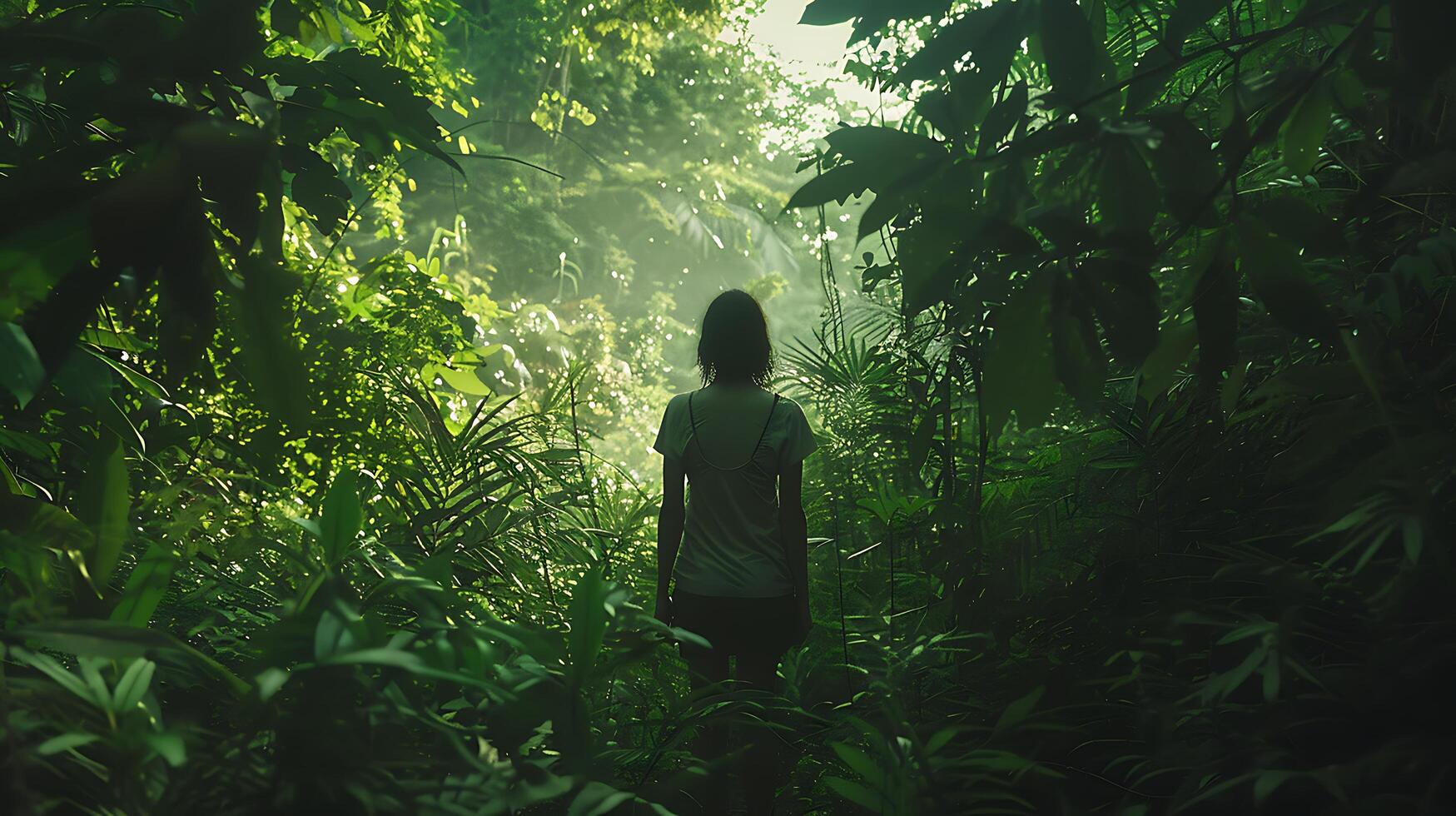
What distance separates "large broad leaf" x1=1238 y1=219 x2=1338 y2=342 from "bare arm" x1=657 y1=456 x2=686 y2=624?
173cm

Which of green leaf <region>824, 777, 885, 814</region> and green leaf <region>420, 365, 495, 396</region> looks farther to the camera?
green leaf <region>420, 365, 495, 396</region>

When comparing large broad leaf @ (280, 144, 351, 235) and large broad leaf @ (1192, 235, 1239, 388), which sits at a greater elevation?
large broad leaf @ (280, 144, 351, 235)

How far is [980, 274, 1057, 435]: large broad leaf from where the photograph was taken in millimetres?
985

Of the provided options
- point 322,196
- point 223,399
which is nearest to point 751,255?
point 223,399

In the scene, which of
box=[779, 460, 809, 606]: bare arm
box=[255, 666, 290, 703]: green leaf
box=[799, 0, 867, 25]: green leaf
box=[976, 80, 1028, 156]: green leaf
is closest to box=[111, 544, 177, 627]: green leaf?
box=[255, 666, 290, 703]: green leaf

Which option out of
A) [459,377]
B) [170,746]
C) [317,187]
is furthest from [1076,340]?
[459,377]

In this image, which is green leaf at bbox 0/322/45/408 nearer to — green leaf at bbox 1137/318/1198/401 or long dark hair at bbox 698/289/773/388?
green leaf at bbox 1137/318/1198/401

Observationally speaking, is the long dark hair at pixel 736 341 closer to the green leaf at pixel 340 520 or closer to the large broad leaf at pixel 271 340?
the green leaf at pixel 340 520

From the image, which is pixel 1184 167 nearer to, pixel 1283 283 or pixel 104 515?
pixel 1283 283

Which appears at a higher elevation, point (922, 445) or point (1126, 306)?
point (922, 445)

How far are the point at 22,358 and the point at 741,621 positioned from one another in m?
1.93

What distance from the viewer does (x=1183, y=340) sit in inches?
46.1

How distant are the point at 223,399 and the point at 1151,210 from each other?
9.56 ft

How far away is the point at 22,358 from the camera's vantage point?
689 mm
